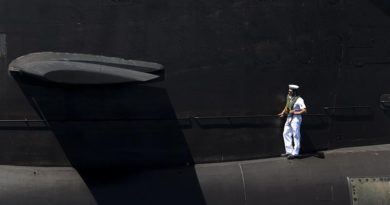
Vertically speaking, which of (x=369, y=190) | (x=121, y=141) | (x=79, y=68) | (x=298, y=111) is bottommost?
(x=369, y=190)

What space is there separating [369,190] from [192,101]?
2.62 m

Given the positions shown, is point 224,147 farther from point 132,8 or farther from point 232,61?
point 132,8

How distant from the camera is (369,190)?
692cm

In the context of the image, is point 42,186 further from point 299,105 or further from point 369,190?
point 369,190

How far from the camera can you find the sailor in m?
6.88

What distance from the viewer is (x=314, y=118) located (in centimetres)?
722

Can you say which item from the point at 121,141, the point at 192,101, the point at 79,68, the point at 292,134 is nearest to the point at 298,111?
the point at 292,134

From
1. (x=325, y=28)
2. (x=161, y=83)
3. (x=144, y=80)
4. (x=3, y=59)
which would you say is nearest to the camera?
(x=144, y=80)

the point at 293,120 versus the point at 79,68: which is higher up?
the point at 79,68

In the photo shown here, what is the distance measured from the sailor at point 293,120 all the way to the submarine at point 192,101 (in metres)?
0.12

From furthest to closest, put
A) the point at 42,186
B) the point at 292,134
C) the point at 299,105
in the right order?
the point at 292,134, the point at 299,105, the point at 42,186

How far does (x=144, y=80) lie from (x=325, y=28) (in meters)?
2.83

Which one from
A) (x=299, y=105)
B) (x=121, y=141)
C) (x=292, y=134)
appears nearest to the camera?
(x=121, y=141)

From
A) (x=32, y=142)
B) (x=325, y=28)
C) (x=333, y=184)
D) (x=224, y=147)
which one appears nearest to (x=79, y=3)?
(x=32, y=142)
